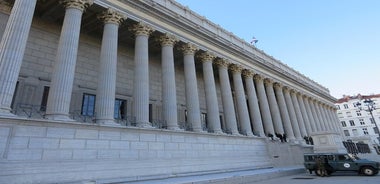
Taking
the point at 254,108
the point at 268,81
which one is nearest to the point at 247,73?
the point at 254,108

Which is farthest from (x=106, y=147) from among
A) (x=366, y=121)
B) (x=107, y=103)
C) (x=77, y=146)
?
(x=366, y=121)

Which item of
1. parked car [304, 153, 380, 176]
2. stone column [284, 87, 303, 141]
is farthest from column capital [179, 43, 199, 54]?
stone column [284, 87, 303, 141]

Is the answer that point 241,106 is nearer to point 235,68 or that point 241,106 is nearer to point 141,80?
point 235,68

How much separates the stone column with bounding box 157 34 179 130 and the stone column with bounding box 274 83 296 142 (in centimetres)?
1932

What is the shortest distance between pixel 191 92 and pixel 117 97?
254 inches

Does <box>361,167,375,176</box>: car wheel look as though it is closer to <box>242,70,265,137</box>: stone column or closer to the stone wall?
the stone wall

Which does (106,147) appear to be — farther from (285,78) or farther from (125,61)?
(285,78)

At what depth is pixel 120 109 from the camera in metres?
20.6

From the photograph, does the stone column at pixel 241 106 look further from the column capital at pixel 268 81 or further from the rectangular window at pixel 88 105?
the rectangular window at pixel 88 105

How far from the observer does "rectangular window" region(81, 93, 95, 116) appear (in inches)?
728

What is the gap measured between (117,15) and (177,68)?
38.3 ft

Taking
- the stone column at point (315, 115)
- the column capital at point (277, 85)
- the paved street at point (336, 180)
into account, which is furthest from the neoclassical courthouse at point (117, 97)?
the stone column at point (315, 115)

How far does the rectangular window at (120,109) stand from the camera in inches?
797

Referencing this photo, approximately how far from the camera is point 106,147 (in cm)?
1318
